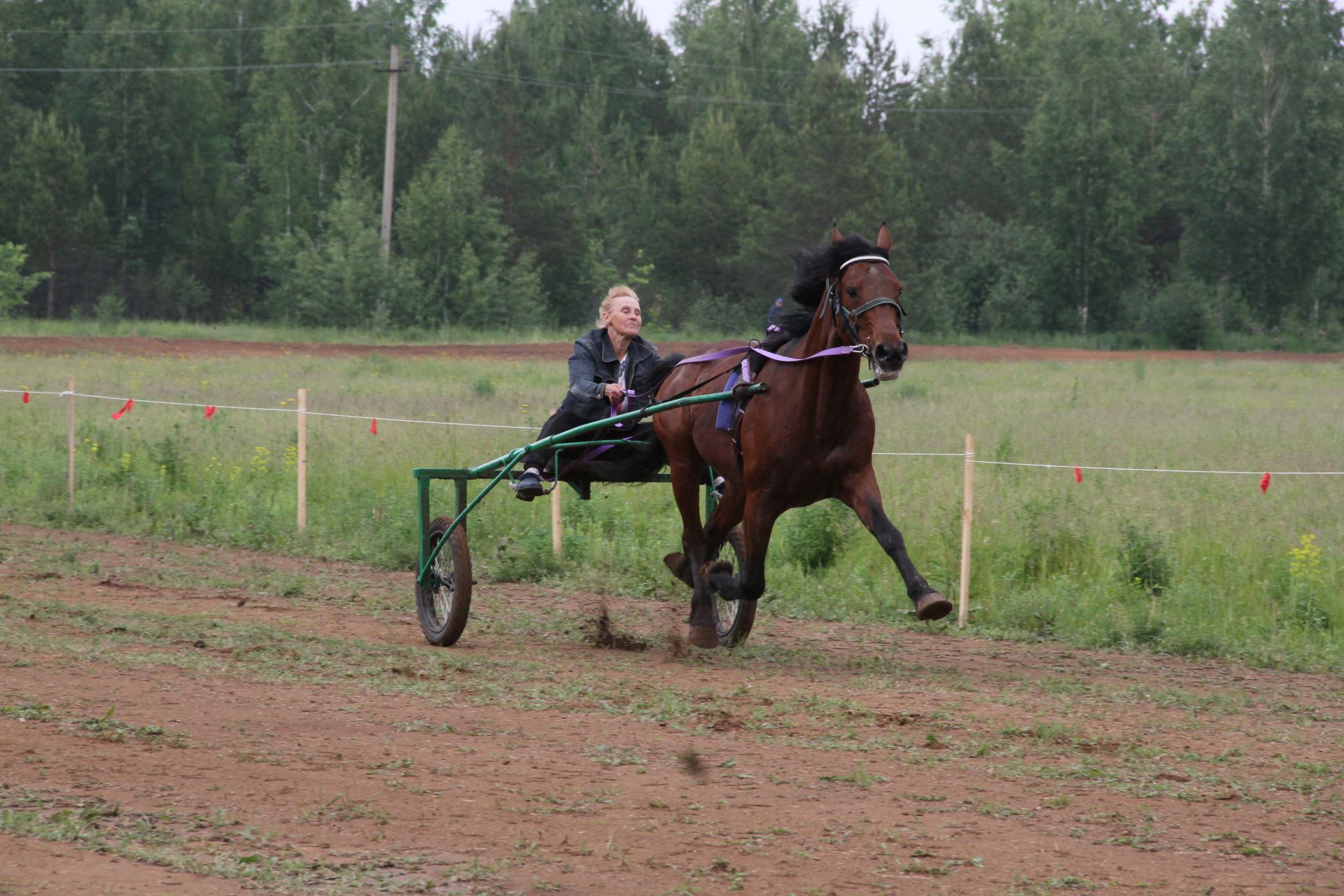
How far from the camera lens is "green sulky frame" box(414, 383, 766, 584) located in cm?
776

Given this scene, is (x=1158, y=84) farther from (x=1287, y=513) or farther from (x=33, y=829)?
(x=33, y=829)

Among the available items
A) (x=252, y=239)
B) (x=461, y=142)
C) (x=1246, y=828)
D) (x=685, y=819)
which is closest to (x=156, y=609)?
(x=685, y=819)

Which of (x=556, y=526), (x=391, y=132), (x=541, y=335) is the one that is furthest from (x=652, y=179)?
(x=556, y=526)

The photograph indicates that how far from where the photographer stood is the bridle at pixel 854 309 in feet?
20.9

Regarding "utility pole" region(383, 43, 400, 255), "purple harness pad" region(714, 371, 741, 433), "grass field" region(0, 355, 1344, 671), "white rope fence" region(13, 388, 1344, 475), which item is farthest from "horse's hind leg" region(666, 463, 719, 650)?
"utility pole" region(383, 43, 400, 255)

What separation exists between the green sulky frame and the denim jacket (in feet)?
0.53

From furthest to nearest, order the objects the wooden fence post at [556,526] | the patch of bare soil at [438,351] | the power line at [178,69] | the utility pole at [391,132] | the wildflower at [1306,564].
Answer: the power line at [178,69] → the utility pole at [391,132] → the patch of bare soil at [438,351] → the wooden fence post at [556,526] → the wildflower at [1306,564]

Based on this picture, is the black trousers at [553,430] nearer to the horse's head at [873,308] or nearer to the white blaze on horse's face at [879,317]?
the horse's head at [873,308]

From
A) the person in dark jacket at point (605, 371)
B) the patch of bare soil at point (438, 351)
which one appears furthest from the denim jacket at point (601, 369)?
the patch of bare soil at point (438, 351)

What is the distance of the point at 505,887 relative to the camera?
3994 millimetres

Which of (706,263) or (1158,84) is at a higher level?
(1158,84)

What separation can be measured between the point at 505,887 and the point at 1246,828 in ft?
8.12

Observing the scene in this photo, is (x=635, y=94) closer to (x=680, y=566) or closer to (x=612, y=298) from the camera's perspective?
(x=612, y=298)

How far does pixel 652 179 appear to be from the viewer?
5753 centimetres
